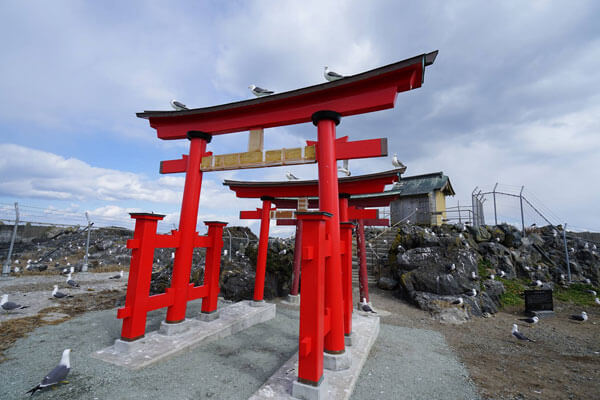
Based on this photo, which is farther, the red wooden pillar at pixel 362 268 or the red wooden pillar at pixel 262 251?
A: the red wooden pillar at pixel 362 268

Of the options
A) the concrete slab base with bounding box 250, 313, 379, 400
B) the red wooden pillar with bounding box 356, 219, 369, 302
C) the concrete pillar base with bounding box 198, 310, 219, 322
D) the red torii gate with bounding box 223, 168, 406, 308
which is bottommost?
the concrete slab base with bounding box 250, 313, 379, 400

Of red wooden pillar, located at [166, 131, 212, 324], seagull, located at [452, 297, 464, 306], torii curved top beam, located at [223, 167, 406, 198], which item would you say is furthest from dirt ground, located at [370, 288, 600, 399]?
red wooden pillar, located at [166, 131, 212, 324]

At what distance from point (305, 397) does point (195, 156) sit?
17.2 feet

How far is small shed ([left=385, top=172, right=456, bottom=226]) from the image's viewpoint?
19.9 metres

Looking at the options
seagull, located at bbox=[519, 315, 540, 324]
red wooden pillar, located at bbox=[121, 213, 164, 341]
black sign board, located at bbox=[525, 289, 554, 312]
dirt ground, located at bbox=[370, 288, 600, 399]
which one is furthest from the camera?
black sign board, located at bbox=[525, 289, 554, 312]

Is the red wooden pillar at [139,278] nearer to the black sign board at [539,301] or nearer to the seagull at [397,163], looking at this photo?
the seagull at [397,163]

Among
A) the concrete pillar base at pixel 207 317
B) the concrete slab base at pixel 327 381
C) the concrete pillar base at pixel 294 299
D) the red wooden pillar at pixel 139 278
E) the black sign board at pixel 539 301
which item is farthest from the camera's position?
the concrete pillar base at pixel 294 299

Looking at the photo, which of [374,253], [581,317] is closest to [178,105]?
[374,253]

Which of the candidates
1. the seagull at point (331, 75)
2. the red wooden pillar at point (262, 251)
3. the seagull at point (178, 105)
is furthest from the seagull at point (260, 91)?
the red wooden pillar at point (262, 251)

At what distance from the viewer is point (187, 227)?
222 inches

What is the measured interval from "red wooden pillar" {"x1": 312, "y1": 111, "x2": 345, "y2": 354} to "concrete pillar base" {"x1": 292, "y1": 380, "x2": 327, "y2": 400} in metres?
0.92

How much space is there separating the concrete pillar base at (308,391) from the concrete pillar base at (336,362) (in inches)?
30.9

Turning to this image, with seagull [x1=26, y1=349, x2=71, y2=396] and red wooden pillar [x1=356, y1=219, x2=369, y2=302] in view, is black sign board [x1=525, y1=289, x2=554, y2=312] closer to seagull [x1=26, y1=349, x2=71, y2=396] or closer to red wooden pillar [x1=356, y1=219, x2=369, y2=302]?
red wooden pillar [x1=356, y1=219, x2=369, y2=302]

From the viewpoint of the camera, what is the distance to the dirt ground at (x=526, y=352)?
4258mm
